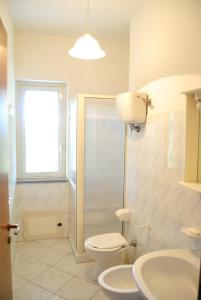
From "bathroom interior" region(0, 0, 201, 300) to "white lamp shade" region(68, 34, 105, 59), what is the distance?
1.68 feet

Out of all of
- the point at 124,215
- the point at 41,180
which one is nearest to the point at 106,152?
the point at 124,215

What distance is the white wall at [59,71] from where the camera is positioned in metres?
3.39

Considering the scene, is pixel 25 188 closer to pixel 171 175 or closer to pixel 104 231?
pixel 104 231

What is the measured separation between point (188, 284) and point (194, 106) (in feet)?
3.62

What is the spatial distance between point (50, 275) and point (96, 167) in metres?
1.27

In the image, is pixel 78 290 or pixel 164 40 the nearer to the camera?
pixel 164 40

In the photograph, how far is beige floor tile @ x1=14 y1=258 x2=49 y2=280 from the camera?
273 cm

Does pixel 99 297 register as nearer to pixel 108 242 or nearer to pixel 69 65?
pixel 108 242

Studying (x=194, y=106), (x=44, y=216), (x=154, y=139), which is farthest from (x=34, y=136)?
(x=194, y=106)

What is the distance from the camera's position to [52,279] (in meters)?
2.65

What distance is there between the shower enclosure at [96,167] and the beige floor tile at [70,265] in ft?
0.29

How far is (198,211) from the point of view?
168 cm

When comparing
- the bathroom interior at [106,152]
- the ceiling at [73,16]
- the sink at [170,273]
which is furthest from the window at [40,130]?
the sink at [170,273]

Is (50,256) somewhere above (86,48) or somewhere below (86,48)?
below
